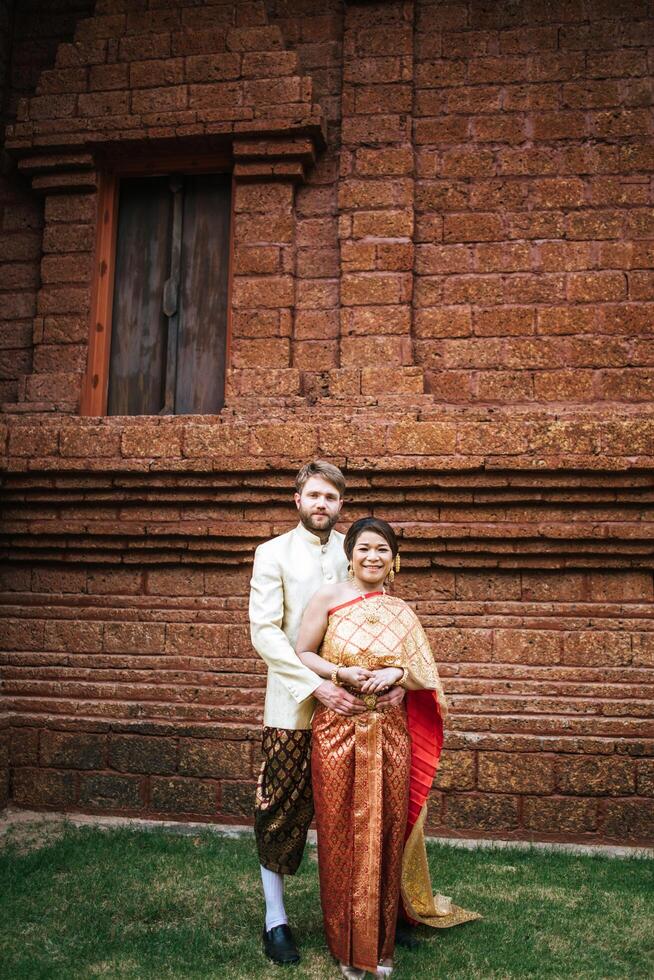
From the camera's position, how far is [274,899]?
10.9 ft

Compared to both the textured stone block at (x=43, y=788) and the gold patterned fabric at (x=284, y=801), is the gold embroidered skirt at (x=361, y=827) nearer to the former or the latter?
the gold patterned fabric at (x=284, y=801)

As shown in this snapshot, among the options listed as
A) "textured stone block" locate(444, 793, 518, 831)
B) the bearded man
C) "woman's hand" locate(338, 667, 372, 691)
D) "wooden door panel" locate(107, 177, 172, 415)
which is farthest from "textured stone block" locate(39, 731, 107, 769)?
"woman's hand" locate(338, 667, 372, 691)

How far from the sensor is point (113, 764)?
4.88 meters

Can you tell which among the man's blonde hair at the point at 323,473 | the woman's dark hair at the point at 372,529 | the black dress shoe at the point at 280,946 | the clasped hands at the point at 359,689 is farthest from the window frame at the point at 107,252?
the black dress shoe at the point at 280,946

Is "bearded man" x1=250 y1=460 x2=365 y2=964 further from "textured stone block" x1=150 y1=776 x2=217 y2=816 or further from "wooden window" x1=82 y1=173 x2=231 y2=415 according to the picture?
"wooden window" x1=82 y1=173 x2=231 y2=415

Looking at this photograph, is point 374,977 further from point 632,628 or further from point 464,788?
point 632,628

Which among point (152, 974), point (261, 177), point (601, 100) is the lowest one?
point (152, 974)

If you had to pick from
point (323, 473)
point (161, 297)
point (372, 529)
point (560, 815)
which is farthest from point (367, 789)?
point (161, 297)

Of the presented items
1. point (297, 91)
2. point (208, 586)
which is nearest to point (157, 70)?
point (297, 91)

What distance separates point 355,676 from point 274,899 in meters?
1.01

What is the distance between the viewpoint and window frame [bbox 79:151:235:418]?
18.6 feet

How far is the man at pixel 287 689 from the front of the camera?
326cm

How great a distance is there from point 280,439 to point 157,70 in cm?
279

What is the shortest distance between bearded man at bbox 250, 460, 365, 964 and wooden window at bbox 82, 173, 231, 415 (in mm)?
2382
